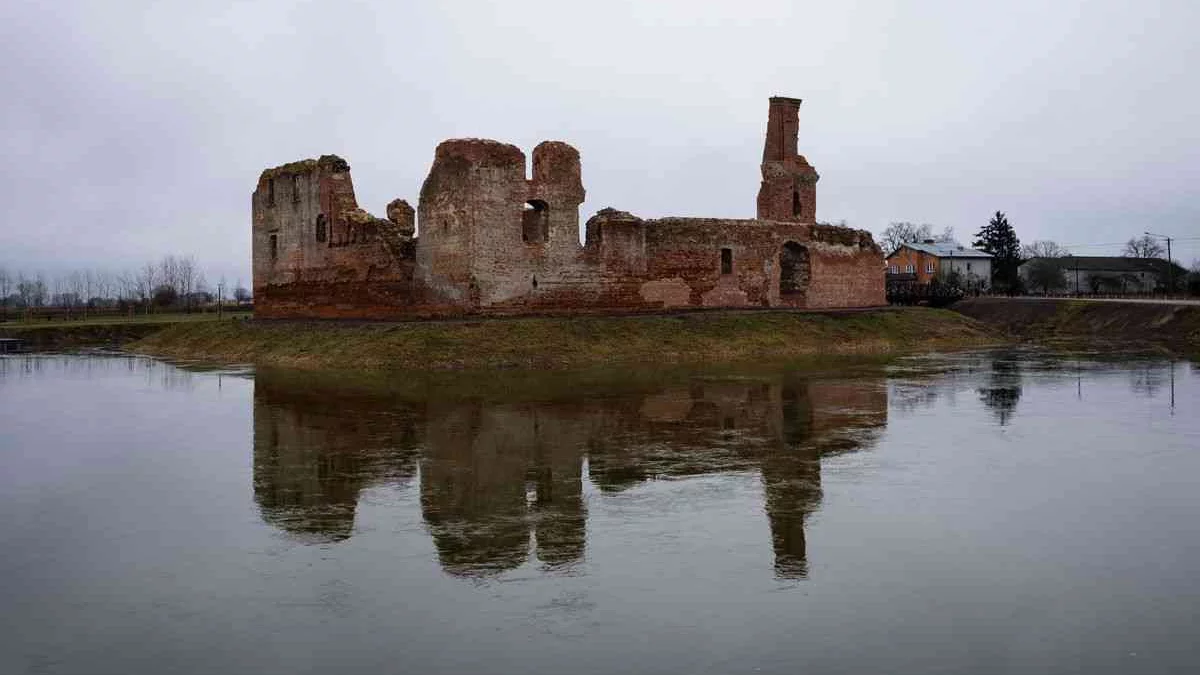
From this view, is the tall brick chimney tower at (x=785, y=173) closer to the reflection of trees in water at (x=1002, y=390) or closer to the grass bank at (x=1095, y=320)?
the grass bank at (x=1095, y=320)

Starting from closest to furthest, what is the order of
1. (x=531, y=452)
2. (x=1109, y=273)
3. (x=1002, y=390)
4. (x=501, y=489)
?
1. (x=501, y=489)
2. (x=531, y=452)
3. (x=1002, y=390)
4. (x=1109, y=273)

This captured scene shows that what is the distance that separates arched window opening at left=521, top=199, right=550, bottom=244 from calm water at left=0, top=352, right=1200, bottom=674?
1315cm

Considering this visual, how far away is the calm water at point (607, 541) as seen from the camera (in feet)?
17.6

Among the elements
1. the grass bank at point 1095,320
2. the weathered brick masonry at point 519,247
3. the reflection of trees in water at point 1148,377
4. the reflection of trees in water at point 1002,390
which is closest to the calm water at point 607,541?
the reflection of trees in water at point 1002,390

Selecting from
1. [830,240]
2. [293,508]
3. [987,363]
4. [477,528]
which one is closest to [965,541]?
[477,528]

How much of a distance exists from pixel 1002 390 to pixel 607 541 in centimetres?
1192

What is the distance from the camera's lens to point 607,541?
7.42 m

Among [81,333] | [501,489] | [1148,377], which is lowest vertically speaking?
[501,489]

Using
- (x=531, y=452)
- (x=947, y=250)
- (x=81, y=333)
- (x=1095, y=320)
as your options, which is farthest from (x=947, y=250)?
(x=531, y=452)

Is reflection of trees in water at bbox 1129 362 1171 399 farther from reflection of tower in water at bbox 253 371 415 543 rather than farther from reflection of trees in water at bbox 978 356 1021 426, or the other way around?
reflection of tower in water at bbox 253 371 415 543

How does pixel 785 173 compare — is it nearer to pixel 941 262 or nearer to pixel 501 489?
pixel 501 489

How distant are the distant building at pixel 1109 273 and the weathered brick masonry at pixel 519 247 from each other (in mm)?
46722

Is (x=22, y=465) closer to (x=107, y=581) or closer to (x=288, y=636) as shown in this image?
(x=107, y=581)

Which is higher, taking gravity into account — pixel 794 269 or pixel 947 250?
pixel 947 250
